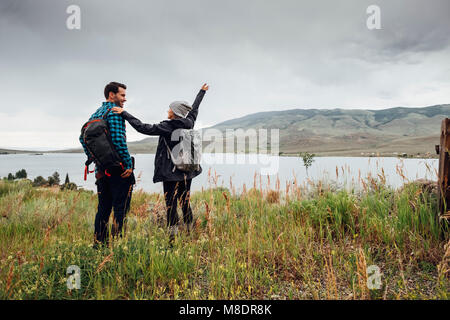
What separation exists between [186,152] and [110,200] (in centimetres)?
135

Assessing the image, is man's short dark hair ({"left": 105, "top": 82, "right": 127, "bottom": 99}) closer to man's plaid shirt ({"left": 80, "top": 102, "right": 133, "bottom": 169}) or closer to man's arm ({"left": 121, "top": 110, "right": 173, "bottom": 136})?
man's plaid shirt ({"left": 80, "top": 102, "right": 133, "bottom": 169})

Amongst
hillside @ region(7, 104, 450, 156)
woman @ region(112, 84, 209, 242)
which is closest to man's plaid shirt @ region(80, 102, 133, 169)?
woman @ region(112, 84, 209, 242)

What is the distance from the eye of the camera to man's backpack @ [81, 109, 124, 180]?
9.86ft

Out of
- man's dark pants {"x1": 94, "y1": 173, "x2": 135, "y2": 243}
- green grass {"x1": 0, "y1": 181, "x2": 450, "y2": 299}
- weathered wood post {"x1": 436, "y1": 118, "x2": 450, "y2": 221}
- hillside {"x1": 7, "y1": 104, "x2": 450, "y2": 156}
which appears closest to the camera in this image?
green grass {"x1": 0, "y1": 181, "x2": 450, "y2": 299}

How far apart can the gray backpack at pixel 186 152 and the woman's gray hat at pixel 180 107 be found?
11.4 inches

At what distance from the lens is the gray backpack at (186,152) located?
11.5 ft

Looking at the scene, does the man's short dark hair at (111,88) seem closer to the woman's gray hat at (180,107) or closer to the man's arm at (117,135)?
the man's arm at (117,135)

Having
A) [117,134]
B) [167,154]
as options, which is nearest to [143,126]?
[117,134]

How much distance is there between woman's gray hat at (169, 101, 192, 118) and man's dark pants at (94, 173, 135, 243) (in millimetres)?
1264

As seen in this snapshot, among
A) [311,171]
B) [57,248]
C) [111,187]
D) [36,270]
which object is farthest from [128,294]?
[311,171]

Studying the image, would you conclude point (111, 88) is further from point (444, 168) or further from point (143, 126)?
point (444, 168)

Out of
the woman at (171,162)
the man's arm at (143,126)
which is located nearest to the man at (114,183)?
the man's arm at (143,126)

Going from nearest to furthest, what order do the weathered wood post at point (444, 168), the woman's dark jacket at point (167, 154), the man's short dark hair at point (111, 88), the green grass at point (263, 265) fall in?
the green grass at point (263, 265), the weathered wood post at point (444, 168), the man's short dark hair at point (111, 88), the woman's dark jacket at point (167, 154)

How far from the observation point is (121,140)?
3.24m
